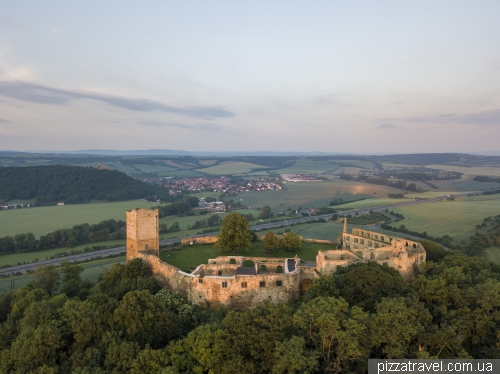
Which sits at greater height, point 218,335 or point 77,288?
point 218,335

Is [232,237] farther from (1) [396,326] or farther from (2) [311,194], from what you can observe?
(2) [311,194]

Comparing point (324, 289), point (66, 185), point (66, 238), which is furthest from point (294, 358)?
point (66, 185)

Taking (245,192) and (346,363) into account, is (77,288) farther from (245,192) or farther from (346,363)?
(245,192)

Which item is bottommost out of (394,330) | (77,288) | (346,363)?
(77,288)

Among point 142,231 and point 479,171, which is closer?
point 142,231

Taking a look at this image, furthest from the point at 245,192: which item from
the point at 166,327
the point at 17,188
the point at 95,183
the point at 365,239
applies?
the point at 166,327

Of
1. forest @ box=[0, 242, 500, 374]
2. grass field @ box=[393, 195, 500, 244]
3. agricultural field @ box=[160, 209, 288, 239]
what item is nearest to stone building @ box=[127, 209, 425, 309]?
forest @ box=[0, 242, 500, 374]

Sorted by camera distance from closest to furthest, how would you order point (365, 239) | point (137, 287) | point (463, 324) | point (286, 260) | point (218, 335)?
point (218, 335), point (463, 324), point (137, 287), point (286, 260), point (365, 239)
